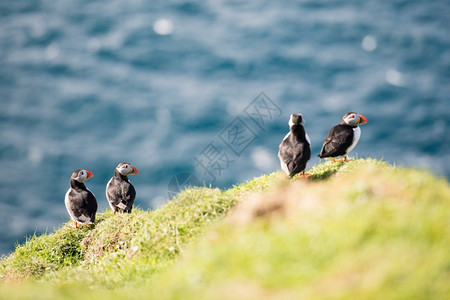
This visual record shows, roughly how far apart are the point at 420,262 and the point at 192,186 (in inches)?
232

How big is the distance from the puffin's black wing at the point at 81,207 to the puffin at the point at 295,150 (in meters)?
5.06

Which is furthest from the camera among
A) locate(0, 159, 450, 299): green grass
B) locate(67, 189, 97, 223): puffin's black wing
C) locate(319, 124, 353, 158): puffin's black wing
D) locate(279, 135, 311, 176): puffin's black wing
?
locate(67, 189, 97, 223): puffin's black wing

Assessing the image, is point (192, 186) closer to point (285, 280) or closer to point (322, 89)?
point (285, 280)

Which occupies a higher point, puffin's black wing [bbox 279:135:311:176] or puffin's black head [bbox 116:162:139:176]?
puffin's black head [bbox 116:162:139:176]

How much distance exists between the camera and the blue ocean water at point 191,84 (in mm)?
52781

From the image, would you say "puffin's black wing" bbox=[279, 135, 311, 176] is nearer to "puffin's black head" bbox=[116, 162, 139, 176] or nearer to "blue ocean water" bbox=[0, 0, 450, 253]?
"puffin's black head" bbox=[116, 162, 139, 176]

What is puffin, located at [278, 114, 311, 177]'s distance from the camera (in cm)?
1139

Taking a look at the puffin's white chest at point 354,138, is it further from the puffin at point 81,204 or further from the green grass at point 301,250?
the puffin at point 81,204

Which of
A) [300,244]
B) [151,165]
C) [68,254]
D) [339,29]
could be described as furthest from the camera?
[339,29]

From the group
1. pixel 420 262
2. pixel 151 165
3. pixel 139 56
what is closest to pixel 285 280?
pixel 420 262

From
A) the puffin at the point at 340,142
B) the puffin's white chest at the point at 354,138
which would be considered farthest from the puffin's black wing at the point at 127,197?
the puffin's white chest at the point at 354,138

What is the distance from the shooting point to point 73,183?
1311 centimetres

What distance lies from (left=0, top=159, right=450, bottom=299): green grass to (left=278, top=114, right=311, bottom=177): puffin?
135 centimetres

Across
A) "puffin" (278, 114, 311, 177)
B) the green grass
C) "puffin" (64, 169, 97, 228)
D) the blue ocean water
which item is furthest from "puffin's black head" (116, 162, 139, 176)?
the blue ocean water
